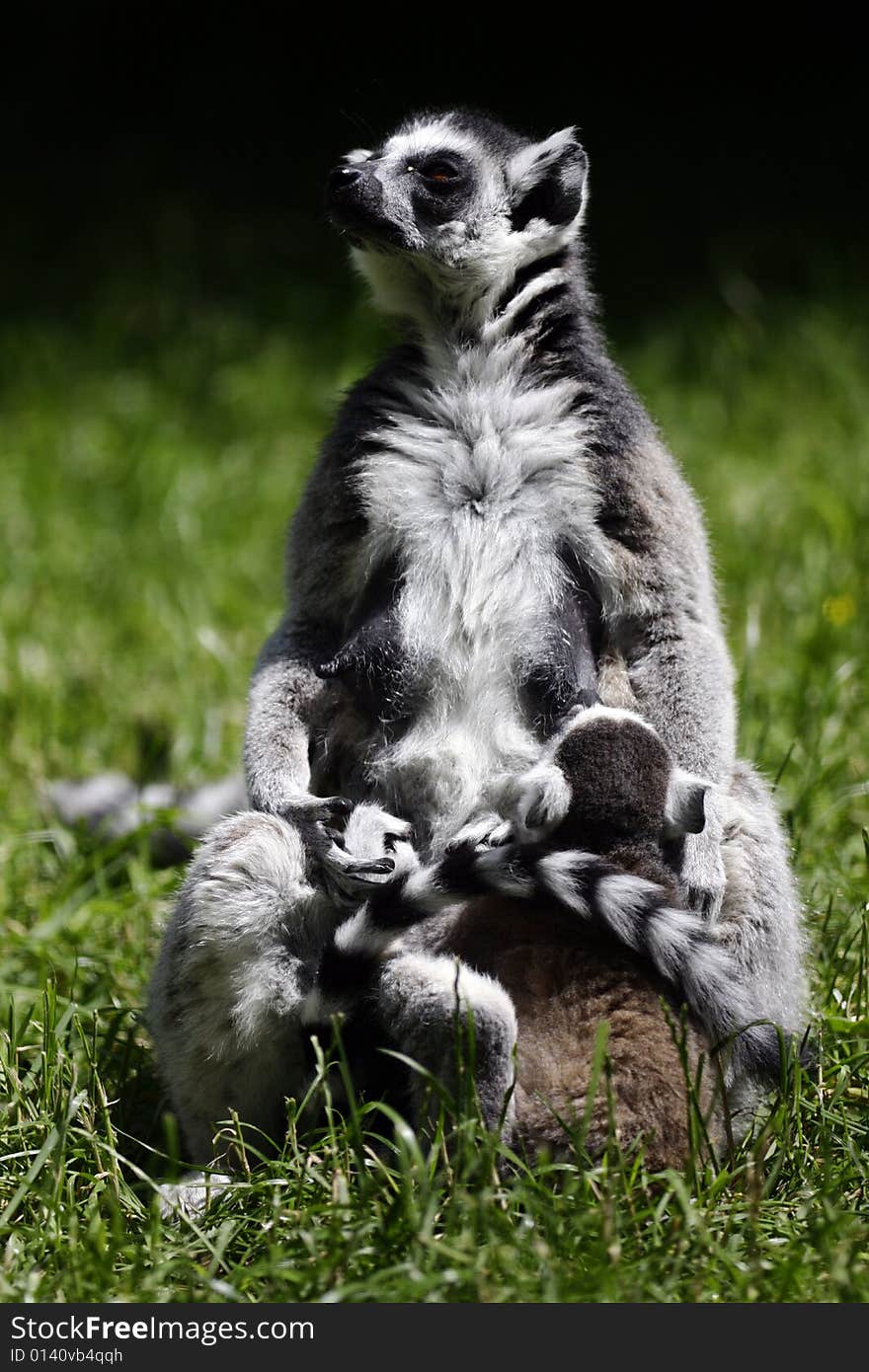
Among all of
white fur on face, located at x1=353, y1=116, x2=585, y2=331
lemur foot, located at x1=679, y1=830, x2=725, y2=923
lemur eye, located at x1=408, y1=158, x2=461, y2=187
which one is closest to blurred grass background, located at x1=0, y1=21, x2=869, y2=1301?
lemur foot, located at x1=679, y1=830, x2=725, y2=923

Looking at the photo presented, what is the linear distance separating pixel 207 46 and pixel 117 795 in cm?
924

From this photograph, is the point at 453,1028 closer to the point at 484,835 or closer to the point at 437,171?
the point at 484,835

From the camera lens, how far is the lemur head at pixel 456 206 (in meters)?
3.01

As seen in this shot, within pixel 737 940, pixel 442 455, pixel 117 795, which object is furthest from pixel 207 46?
pixel 737 940

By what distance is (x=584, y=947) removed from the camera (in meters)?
2.66

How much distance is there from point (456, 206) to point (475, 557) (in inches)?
29.1

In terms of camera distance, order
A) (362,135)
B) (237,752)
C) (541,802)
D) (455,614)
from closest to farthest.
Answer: (541,802) → (455,614) → (237,752) → (362,135)

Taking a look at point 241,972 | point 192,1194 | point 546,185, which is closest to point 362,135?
point 546,185

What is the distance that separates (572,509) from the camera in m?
2.93

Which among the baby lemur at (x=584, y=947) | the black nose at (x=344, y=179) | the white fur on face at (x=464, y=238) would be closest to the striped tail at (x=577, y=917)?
the baby lemur at (x=584, y=947)

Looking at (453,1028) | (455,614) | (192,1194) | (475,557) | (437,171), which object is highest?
(437,171)

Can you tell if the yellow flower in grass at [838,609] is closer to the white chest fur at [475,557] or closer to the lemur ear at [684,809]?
the white chest fur at [475,557]

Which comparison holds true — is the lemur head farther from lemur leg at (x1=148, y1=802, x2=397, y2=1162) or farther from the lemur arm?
lemur leg at (x1=148, y1=802, x2=397, y2=1162)

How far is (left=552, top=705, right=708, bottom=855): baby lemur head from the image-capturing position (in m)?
2.65
